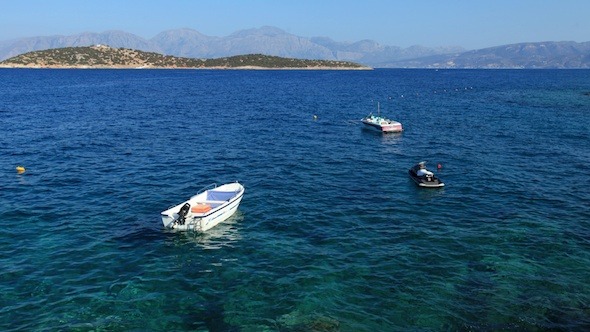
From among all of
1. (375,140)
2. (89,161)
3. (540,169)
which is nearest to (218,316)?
(89,161)

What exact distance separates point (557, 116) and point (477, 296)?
7954 centimetres

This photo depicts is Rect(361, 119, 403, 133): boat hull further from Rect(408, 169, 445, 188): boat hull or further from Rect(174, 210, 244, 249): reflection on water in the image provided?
Rect(174, 210, 244, 249): reflection on water

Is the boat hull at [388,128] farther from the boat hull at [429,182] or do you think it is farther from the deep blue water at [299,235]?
the boat hull at [429,182]

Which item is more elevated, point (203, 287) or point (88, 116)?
point (88, 116)

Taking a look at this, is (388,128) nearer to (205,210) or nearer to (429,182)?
(429,182)

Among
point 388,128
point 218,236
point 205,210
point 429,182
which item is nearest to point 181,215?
point 205,210

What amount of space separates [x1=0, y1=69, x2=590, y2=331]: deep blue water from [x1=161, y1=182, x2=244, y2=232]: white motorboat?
874 mm

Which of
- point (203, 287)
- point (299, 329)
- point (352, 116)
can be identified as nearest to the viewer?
point (299, 329)

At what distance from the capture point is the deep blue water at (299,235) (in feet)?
73.5

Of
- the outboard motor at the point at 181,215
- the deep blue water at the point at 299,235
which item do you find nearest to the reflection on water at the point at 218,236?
the deep blue water at the point at 299,235

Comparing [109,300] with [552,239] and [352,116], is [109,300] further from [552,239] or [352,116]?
[352,116]

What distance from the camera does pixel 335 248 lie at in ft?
97.2

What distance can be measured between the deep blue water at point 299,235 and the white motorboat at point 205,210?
2.87 ft

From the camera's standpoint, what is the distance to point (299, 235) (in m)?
32.0
